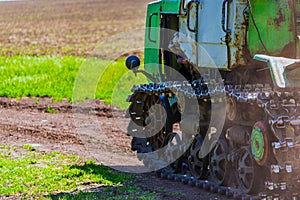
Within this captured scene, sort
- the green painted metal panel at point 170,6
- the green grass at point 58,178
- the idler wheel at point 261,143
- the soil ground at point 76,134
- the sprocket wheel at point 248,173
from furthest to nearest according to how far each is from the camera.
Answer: the green painted metal panel at point 170,6
the soil ground at point 76,134
the green grass at point 58,178
the sprocket wheel at point 248,173
the idler wheel at point 261,143

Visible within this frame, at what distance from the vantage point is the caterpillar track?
7613 mm

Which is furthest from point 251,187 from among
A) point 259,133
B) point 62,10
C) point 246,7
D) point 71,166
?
point 62,10

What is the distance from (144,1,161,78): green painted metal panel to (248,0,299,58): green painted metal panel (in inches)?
121

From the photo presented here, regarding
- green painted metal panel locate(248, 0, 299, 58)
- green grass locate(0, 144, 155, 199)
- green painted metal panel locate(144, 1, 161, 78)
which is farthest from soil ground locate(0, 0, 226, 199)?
green painted metal panel locate(248, 0, 299, 58)

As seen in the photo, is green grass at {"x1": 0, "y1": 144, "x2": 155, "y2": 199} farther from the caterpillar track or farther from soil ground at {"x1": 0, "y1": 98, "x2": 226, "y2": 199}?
the caterpillar track

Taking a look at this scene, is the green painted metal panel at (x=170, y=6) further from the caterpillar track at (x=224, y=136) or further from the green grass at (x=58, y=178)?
Answer: the green grass at (x=58, y=178)

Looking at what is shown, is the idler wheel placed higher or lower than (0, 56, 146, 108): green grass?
lower

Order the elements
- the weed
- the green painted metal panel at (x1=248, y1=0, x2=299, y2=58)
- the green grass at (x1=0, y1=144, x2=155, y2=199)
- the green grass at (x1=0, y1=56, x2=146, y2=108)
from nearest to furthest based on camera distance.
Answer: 1. the green painted metal panel at (x1=248, y1=0, x2=299, y2=58)
2. the green grass at (x1=0, y1=144, x2=155, y2=199)
3. the weed
4. the green grass at (x1=0, y1=56, x2=146, y2=108)

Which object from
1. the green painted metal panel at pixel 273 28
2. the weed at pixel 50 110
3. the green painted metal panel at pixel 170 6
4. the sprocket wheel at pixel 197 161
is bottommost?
the sprocket wheel at pixel 197 161

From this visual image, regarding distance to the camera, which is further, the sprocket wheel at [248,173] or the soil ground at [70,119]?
the soil ground at [70,119]

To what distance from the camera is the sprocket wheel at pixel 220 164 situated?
930 centimetres

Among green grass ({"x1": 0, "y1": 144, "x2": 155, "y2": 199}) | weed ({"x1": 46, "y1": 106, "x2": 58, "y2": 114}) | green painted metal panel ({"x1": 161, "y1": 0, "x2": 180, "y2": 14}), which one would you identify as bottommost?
green grass ({"x1": 0, "y1": 144, "x2": 155, "y2": 199})

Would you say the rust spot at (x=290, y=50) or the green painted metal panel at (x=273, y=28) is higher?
the green painted metal panel at (x=273, y=28)

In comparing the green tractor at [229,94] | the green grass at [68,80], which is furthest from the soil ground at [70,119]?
the green grass at [68,80]
